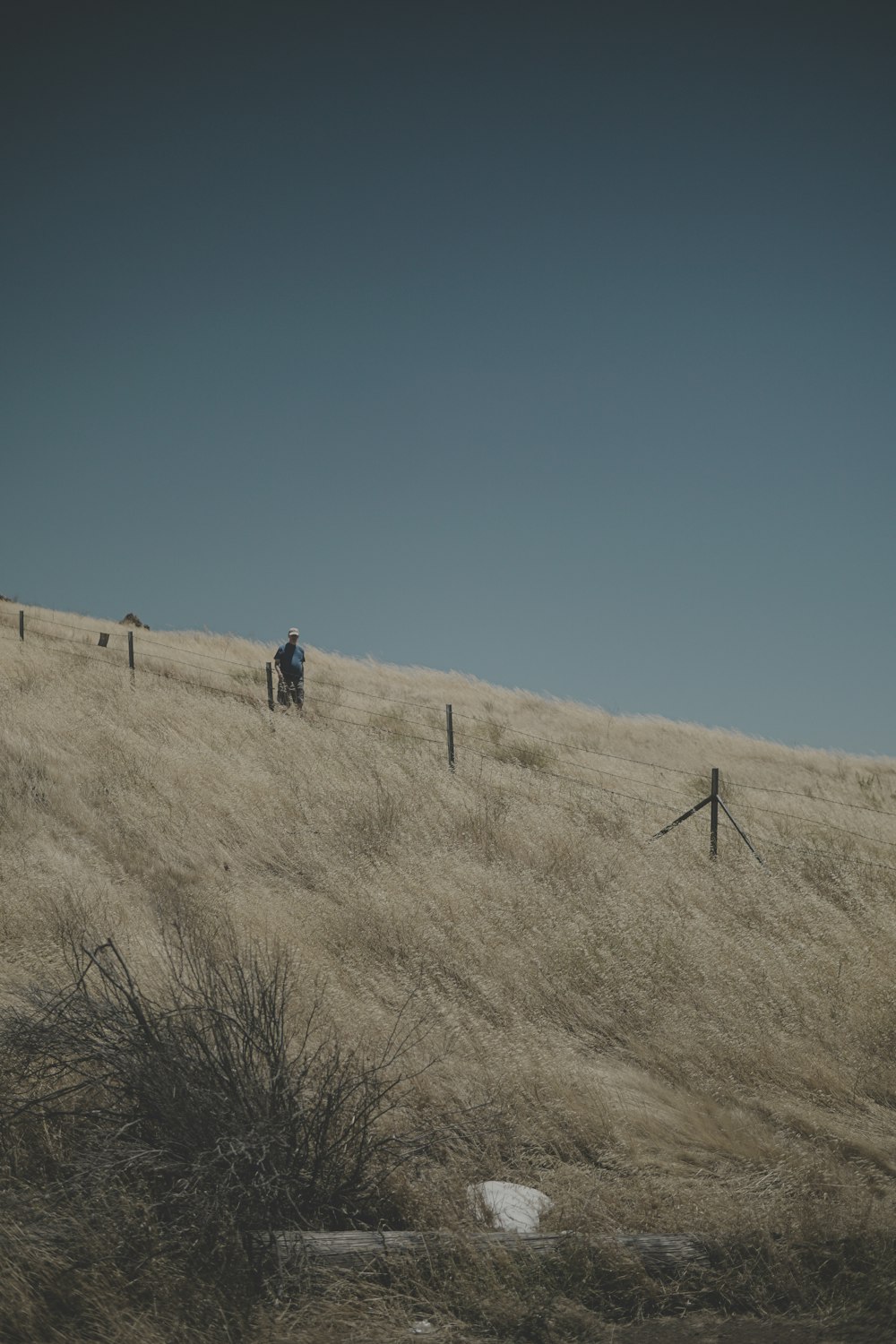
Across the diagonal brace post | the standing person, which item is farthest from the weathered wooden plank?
the standing person

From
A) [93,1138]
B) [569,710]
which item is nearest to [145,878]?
[93,1138]

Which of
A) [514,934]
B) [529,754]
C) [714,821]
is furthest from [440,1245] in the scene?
[529,754]

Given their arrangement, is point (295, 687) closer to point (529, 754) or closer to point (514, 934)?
point (529, 754)

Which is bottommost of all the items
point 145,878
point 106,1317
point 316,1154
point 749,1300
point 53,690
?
point 749,1300

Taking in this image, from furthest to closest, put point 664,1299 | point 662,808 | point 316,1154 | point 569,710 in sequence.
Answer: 1. point 569,710
2. point 662,808
3. point 316,1154
4. point 664,1299

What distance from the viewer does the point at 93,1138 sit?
167 inches

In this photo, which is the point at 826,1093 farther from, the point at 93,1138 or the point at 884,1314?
the point at 93,1138

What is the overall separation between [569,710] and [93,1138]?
2247 cm

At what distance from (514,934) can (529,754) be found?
27.6 feet

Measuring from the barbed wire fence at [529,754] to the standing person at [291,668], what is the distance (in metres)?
0.37

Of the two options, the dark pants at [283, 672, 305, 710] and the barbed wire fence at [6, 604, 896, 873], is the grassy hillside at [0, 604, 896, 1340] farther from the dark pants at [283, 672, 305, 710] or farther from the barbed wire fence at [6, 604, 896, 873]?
the dark pants at [283, 672, 305, 710]

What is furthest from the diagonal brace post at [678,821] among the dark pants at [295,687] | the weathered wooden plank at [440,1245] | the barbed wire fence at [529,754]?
the dark pants at [295,687]

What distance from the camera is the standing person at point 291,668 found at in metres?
17.4

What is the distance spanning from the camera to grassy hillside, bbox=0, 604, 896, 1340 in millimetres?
5164
